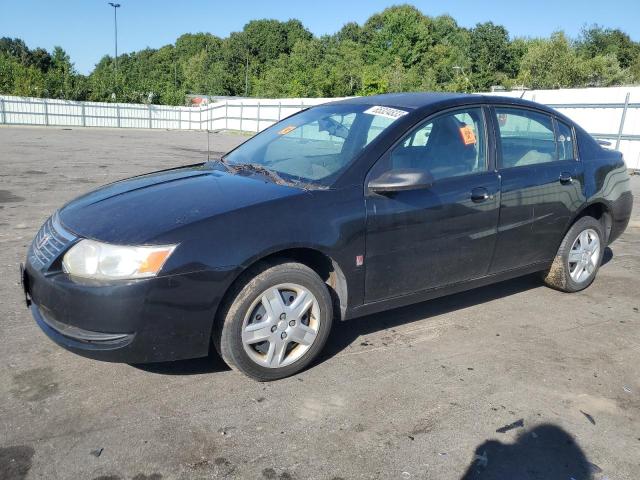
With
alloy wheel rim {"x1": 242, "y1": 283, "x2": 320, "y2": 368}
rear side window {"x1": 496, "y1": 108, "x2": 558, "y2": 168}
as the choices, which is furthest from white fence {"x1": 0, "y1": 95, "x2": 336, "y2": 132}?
alloy wheel rim {"x1": 242, "y1": 283, "x2": 320, "y2": 368}

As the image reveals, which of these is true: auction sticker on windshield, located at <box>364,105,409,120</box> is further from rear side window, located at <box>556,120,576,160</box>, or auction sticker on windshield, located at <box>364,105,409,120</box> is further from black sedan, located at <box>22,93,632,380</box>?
rear side window, located at <box>556,120,576,160</box>

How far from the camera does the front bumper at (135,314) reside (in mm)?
2783

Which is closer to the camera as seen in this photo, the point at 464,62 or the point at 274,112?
the point at 274,112

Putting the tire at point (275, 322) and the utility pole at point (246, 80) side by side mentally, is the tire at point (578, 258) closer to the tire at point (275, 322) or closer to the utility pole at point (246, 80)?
the tire at point (275, 322)

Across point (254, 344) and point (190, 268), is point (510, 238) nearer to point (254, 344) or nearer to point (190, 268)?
point (254, 344)

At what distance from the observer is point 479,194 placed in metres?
3.94

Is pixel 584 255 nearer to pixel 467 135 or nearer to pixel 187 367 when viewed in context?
pixel 467 135

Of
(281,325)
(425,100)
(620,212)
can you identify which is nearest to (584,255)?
(620,212)

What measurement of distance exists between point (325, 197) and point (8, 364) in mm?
2106

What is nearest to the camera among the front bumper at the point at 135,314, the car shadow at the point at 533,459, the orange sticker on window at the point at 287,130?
the car shadow at the point at 533,459

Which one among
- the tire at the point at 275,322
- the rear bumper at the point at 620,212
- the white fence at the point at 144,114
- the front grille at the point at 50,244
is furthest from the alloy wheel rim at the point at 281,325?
the white fence at the point at 144,114

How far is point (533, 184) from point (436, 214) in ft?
3.56

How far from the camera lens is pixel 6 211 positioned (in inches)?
304

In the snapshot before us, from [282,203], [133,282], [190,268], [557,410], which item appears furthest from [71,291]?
[557,410]
